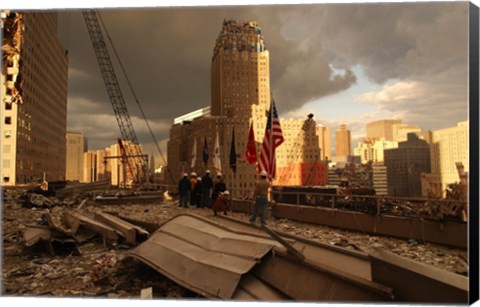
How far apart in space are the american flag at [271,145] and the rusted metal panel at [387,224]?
6.02 feet

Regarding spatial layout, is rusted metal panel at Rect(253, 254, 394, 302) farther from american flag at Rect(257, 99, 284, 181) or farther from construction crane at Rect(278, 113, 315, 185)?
construction crane at Rect(278, 113, 315, 185)

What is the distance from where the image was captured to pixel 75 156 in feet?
54.7

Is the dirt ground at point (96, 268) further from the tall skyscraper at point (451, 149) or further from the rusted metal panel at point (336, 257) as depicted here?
the rusted metal panel at point (336, 257)

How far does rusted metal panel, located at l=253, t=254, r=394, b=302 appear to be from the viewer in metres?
3.73

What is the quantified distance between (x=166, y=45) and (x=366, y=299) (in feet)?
24.3

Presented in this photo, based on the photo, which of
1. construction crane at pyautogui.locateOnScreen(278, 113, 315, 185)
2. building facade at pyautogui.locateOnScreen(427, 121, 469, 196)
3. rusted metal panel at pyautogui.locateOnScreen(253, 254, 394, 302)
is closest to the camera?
rusted metal panel at pyautogui.locateOnScreen(253, 254, 394, 302)

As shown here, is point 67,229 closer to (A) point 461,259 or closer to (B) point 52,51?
(A) point 461,259

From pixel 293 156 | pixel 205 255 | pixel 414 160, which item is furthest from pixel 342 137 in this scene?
pixel 293 156

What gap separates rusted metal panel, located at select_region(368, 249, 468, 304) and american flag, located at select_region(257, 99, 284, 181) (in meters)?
6.38

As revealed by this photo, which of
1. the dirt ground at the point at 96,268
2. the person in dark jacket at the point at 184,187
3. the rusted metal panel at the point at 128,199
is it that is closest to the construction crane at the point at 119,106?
the rusted metal panel at the point at 128,199

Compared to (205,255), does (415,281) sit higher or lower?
higher

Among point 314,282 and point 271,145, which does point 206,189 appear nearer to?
point 271,145

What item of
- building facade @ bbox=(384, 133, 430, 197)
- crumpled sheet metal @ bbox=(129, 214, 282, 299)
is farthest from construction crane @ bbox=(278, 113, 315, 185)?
crumpled sheet metal @ bbox=(129, 214, 282, 299)

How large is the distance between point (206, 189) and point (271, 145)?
5038 mm
